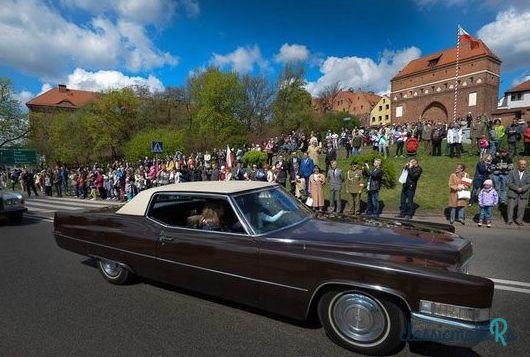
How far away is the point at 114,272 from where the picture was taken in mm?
5168

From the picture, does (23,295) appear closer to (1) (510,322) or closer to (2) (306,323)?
(2) (306,323)

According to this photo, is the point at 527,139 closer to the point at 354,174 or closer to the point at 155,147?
the point at 354,174

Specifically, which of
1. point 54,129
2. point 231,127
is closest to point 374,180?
point 231,127

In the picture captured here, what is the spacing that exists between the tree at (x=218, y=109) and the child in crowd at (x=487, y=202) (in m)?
39.3

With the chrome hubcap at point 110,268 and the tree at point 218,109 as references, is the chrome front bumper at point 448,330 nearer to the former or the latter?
the chrome hubcap at point 110,268

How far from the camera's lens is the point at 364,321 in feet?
10.3

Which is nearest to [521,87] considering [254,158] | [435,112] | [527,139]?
[435,112]

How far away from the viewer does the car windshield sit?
393cm

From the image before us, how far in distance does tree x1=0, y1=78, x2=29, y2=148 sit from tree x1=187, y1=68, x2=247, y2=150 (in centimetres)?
2184

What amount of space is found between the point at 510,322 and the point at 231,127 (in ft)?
155

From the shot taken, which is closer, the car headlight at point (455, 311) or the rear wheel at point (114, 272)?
the car headlight at point (455, 311)

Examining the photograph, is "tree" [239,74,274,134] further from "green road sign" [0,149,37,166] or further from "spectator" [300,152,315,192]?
"spectator" [300,152,315,192]

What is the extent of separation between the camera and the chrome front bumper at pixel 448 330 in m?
2.68

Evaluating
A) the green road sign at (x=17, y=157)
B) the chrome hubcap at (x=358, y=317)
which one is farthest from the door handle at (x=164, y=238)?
the green road sign at (x=17, y=157)
